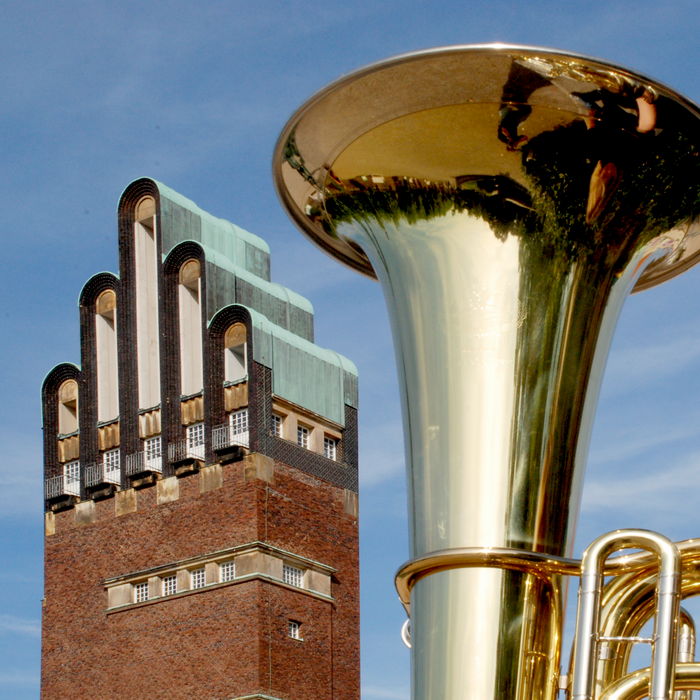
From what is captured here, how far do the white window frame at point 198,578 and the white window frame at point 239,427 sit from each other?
284 cm

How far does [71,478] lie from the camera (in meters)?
29.2

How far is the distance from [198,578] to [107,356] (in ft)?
18.9

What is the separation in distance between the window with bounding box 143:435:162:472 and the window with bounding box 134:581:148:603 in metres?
2.57

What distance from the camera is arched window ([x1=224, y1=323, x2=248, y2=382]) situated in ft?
88.6

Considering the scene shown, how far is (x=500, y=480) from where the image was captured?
2998 millimetres

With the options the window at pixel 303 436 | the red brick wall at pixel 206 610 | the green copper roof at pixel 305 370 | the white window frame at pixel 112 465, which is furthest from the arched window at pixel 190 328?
the white window frame at pixel 112 465

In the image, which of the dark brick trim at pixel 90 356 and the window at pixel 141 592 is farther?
the dark brick trim at pixel 90 356

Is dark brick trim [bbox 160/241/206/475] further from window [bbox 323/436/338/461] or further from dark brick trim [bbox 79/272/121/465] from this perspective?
window [bbox 323/436/338/461]

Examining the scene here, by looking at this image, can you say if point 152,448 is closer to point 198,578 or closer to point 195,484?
point 195,484

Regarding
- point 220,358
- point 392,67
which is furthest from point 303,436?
point 392,67

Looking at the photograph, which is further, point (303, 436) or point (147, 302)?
point (147, 302)

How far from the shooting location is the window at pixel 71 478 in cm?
2895

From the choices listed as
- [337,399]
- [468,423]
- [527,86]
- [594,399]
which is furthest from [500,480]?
[337,399]

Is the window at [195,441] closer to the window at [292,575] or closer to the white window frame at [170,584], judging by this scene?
the white window frame at [170,584]
